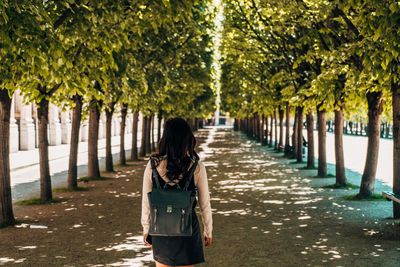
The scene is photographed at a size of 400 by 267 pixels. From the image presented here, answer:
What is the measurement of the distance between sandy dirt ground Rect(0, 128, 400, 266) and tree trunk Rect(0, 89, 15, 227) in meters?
0.30

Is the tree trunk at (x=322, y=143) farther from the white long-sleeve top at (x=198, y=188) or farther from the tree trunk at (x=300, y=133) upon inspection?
the white long-sleeve top at (x=198, y=188)

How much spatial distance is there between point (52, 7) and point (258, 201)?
671cm

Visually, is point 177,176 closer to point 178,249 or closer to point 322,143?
point 178,249

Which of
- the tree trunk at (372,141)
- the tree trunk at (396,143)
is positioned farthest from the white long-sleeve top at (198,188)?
the tree trunk at (372,141)

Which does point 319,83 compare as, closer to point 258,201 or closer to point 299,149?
point 258,201

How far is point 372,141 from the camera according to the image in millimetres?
13438

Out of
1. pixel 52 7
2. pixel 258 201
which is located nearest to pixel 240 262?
pixel 52 7

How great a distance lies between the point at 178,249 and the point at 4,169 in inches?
288

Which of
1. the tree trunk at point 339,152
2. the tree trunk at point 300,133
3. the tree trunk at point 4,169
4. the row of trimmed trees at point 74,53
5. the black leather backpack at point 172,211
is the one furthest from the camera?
the tree trunk at point 300,133

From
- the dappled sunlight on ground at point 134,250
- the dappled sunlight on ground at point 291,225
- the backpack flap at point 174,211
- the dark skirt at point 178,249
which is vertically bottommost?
the dappled sunlight on ground at point 291,225

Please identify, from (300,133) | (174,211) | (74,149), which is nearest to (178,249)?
(174,211)

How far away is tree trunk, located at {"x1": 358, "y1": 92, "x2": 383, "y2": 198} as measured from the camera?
44.1 feet

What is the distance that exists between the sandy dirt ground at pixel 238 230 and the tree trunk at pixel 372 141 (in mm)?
661

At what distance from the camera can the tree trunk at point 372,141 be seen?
44.1 feet
